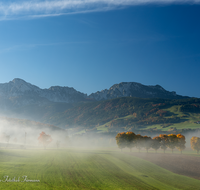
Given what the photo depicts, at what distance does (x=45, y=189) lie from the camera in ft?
136

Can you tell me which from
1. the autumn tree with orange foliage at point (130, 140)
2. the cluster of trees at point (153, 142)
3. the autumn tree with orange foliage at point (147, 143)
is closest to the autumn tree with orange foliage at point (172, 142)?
the cluster of trees at point (153, 142)

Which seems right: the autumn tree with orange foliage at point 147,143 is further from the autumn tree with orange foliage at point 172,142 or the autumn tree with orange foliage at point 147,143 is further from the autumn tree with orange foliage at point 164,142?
the autumn tree with orange foliage at point 172,142

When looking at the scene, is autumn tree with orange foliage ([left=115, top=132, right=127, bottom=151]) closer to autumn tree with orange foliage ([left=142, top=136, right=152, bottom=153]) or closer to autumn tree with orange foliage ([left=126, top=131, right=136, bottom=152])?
autumn tree with orange foliage ([left=126, top=131, right=136, bottom=152])

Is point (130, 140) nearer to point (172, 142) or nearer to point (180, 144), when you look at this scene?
point (172, 142)

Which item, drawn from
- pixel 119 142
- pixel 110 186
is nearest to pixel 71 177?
pixel 110 186

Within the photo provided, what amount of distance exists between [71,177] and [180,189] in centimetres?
2980

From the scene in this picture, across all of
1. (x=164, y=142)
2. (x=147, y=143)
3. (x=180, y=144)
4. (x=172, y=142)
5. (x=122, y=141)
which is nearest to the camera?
(x=180, y=144)

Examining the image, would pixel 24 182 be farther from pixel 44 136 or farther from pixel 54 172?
pixel 44 136

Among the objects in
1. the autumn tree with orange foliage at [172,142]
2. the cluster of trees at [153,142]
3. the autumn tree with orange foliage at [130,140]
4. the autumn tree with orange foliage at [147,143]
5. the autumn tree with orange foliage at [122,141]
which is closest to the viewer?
the cluster of trees at [153,142]

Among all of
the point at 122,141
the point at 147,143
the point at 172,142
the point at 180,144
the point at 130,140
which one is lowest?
the point at 147,143

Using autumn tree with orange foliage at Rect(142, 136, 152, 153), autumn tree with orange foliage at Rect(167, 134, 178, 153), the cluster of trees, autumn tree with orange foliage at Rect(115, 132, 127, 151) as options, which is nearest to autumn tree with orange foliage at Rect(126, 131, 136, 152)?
the cluster of trees

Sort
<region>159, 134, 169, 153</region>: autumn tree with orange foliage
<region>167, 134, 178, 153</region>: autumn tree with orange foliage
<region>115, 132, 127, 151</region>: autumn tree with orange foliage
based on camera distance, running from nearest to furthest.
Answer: <region>167, 134, 178, 153</region>: autumn tree with orange foliage, <region>159, 134, 169, 153</region>: autumn tree with orange foliage, <region>115, 132, 127, 151</region>: autumn tree with orange foliage

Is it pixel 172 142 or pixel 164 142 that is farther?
pixel 164 142

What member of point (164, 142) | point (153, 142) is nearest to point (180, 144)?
point (164, 142)
